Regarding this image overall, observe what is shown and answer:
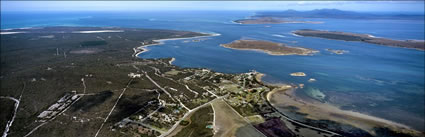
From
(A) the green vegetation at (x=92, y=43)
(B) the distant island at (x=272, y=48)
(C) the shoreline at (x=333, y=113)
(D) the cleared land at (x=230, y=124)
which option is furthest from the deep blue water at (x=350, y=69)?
(A) the green vegetation at (x=92, y=43)

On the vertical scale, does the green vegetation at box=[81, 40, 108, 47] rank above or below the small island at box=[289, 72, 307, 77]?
above

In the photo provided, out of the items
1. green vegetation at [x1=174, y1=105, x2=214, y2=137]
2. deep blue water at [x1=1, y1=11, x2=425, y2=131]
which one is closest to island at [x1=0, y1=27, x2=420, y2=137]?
green vegetation at [x1=174, y1=105, x2=214, y2=137]

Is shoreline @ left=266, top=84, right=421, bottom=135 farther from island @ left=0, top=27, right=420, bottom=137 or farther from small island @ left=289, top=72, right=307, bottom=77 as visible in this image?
small island @ left=289, top=72, right=307, bottom=77

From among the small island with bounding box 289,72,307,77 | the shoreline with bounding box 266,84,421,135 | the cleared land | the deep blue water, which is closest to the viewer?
the cleared land

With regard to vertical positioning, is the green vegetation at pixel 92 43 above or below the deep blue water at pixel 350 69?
above

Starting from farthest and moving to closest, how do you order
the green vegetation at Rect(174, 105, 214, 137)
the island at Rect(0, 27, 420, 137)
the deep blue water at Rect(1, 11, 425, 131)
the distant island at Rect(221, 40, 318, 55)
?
the distant island at Rect(221, 40, 318, 55) → the deep blue water at Rect(1, 11, 425, 131) → the island at Rect(0, 27, 420, 137) → the green vegetation at Rect(174, 105, 214, 137)

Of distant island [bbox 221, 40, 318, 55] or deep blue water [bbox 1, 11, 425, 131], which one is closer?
deep blue water [bbox 1, 11, 425, 131]

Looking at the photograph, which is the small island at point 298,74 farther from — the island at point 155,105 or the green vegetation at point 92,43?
the green vegetation at point 92,43

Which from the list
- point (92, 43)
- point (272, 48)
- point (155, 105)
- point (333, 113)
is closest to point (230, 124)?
point (155, 105)

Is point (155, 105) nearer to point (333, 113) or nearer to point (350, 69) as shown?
point (333, 113)

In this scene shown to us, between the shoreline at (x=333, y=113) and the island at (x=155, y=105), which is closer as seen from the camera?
the island at (x=155, y=105)
